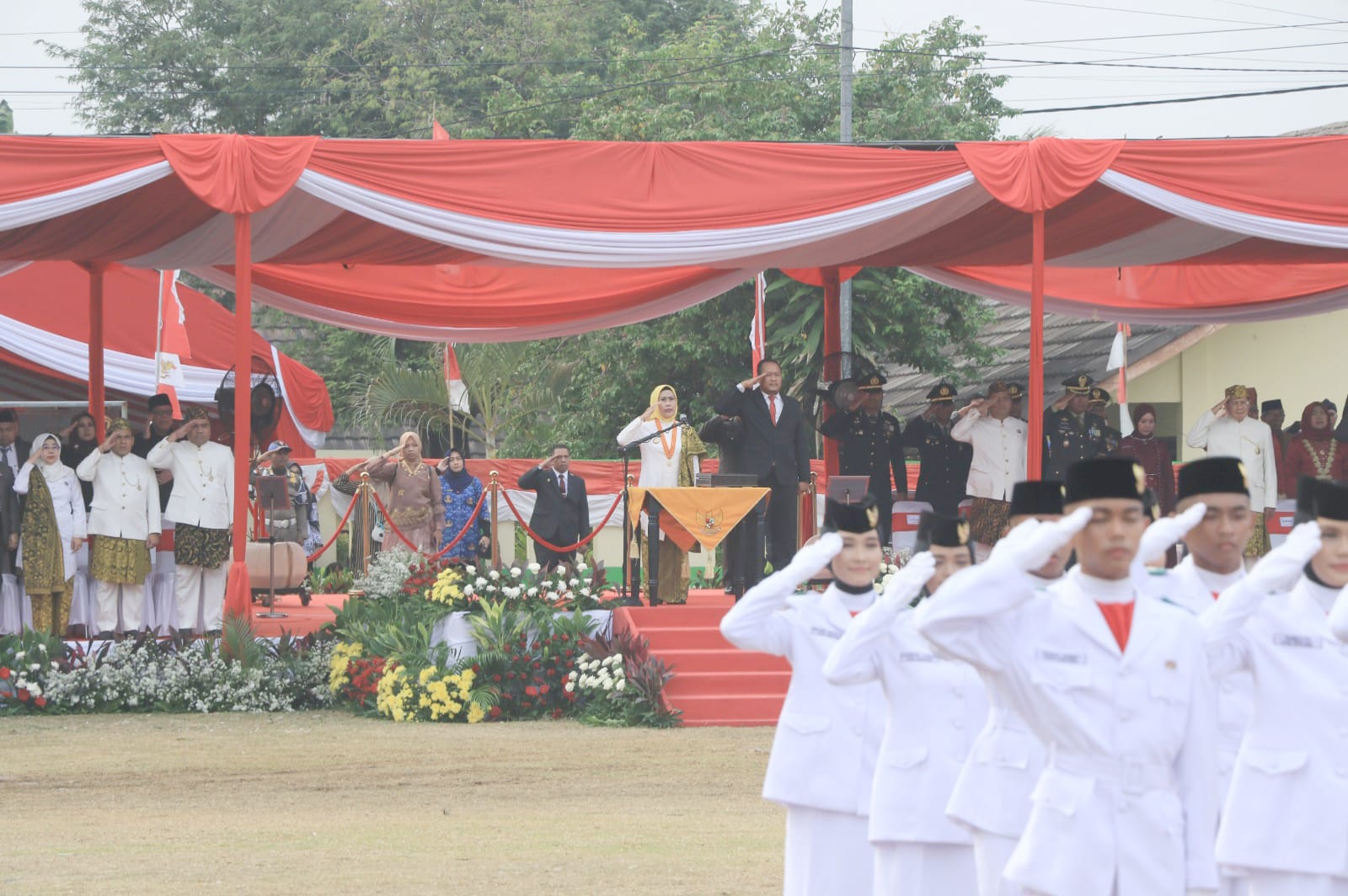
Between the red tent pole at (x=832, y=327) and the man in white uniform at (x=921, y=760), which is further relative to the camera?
the red tent pole at (x=832, y=327)

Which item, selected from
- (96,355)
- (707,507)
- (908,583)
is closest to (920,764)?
(908,583)

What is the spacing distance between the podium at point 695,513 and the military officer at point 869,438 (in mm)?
1872

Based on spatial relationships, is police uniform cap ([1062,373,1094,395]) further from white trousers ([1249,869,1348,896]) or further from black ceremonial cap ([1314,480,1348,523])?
white trousers ([1249,869,1348,896])

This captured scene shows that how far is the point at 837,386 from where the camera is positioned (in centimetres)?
1462

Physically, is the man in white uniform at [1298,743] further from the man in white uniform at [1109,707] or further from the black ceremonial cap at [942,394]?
the black ceremonial cap at [942,394]

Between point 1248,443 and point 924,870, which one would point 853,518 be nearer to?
point 924,870

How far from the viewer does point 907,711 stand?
5137 mm

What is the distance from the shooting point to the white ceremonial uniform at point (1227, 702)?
4801 millimetres

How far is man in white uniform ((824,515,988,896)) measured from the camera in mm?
5047

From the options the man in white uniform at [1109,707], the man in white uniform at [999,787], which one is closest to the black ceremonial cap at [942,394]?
the man in white uniform at [999,787]

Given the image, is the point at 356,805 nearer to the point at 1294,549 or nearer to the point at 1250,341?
the point at 1294,549

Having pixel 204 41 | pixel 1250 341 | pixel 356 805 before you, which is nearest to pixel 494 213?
pixel 356 805

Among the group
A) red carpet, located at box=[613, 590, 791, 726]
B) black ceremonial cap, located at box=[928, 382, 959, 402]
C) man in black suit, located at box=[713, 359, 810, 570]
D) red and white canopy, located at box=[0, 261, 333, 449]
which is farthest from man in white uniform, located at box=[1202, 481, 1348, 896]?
red and white canopy, located at box=[0, 261, 333, 449]

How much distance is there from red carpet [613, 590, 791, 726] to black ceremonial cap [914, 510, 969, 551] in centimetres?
659
